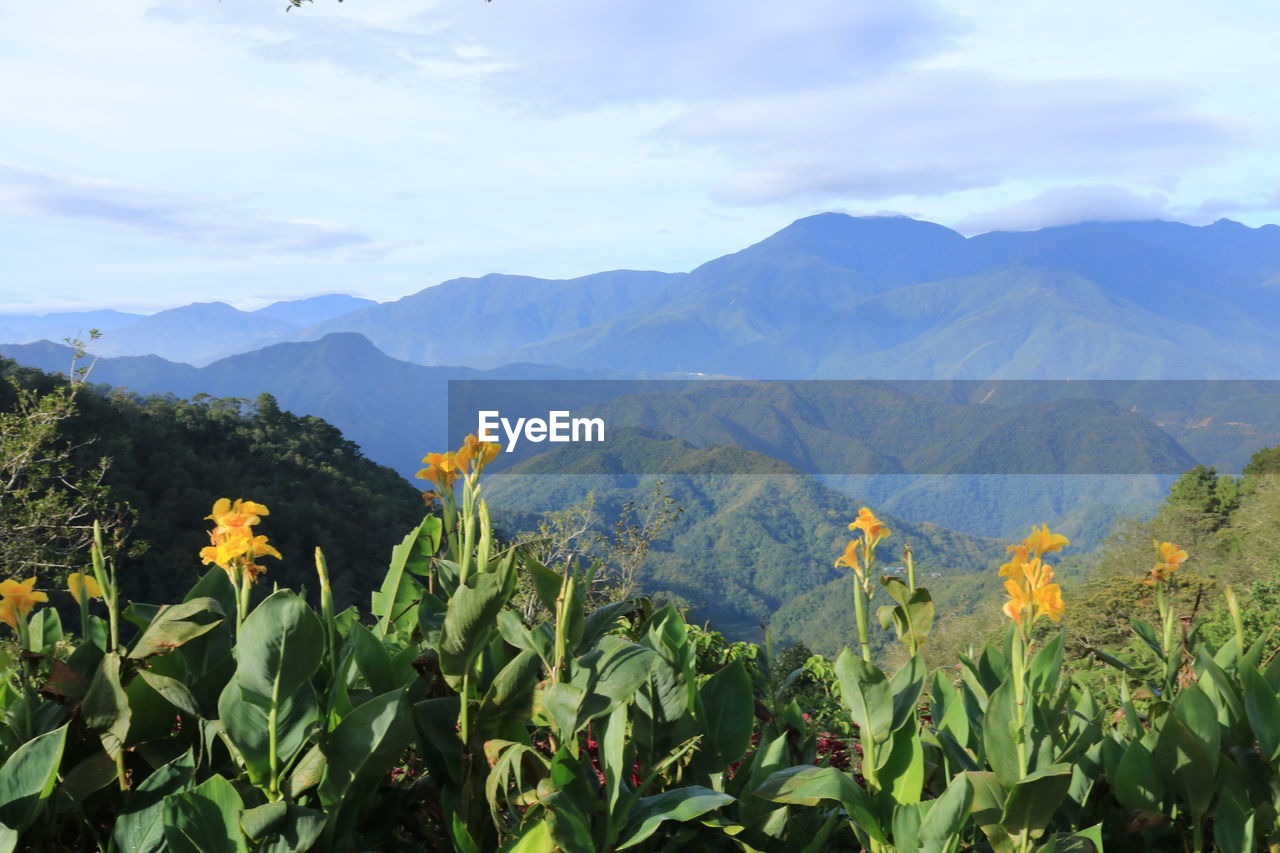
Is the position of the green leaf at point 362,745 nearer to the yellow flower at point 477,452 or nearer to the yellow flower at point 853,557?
the yellow flower at point 477,452

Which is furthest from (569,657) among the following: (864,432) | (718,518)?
(864,432)

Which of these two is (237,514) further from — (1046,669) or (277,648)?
(1046,669)

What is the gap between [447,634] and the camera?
0.93m

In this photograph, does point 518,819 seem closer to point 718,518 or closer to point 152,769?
point 152,769

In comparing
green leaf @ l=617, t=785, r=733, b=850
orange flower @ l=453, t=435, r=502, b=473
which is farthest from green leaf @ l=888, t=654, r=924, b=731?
orange flower @ l=453, t=435, r=502, b=473

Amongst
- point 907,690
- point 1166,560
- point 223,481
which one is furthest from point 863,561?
point 223,481

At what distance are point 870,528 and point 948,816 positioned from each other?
328 millimetres

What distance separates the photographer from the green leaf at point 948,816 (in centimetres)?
88

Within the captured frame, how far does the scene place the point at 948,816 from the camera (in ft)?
2.93

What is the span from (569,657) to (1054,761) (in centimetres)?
53

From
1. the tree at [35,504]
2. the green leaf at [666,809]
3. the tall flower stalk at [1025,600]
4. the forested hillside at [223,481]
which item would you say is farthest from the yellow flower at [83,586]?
the forested hillside at [223,481]

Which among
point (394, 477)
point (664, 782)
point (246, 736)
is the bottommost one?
point (394, 477)

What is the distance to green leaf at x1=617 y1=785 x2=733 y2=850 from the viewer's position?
0.89 meters

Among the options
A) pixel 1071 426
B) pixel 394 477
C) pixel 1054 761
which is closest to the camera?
pixel 1054 761
